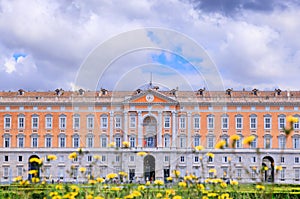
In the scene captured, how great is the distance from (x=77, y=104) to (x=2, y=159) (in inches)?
289

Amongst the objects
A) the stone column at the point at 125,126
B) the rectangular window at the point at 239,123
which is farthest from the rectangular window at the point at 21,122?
the rectangular window at the point at 239,123

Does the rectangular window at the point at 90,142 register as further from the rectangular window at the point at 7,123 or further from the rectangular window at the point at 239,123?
the rectangular window at the point at 239,123

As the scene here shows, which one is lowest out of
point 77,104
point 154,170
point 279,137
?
point 154,170

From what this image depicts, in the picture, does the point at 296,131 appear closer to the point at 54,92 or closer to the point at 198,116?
the point at 198,116

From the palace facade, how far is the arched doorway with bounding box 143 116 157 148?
80 millimetres

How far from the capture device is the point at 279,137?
40156 mm

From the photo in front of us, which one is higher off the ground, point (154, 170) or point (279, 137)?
point (279, 137)

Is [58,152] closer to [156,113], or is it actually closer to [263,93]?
[156,113]

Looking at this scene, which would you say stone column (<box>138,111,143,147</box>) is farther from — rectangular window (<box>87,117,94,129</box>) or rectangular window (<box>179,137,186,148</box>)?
rectangular window (<box>87,117,94,129</box>)

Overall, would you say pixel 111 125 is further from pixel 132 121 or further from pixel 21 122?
pixel 21 122

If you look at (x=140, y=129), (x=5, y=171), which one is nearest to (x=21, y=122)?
(x=5, y=171)

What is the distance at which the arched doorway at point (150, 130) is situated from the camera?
4106 centimetres

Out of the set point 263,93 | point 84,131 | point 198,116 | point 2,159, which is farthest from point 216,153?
point 2,159

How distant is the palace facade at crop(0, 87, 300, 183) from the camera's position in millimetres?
40344
